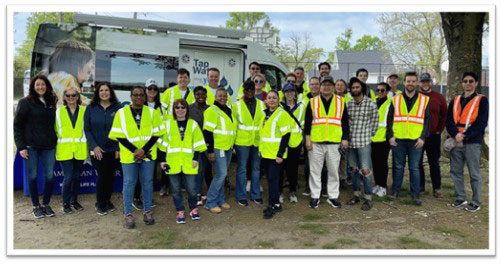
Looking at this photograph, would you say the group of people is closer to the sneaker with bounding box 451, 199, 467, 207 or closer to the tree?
the sneaker with bounding box 451, 199, 467, 207

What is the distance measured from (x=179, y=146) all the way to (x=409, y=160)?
134 inches

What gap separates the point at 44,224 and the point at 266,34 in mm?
8233

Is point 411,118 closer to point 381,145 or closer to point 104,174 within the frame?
point 381,145

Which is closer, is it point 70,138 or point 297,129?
point 70,138

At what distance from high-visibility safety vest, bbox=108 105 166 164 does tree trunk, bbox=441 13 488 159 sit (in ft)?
21.4

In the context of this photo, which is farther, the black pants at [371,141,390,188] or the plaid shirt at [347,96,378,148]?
the black pants at [371,141,390,188]

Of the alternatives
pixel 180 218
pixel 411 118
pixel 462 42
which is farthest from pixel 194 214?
pixel 462 42

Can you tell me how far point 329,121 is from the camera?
5.21 metres

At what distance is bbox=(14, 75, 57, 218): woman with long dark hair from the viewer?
4.75m

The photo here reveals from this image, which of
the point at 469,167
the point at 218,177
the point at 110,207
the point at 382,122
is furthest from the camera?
the point at 382,122

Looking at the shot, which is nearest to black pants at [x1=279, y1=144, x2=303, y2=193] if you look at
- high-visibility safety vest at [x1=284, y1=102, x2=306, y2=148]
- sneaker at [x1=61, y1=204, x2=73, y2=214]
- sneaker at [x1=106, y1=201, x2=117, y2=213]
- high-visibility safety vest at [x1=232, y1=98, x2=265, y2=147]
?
high-visibility safety vest at [x1=284, y1=102, x2=306, y2=148]

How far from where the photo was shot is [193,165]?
4.66m
